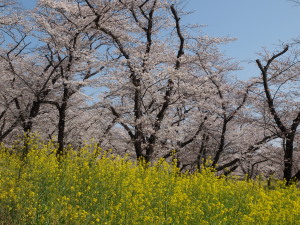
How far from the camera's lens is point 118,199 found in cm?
683

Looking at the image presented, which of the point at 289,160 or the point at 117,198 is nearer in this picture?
the point at 117,198

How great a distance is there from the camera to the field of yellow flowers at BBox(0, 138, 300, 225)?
5.19 m

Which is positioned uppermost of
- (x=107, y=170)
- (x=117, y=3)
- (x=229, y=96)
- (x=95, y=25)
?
(x=117, y=3)

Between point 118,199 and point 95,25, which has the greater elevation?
point 95,25

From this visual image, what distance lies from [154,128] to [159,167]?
6.78m

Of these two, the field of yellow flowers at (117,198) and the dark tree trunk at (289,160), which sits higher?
the dark tree trunk at (289,160)

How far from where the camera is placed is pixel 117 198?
690cm

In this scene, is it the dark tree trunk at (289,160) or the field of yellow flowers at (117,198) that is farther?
the dark tree trunk at (289,160)

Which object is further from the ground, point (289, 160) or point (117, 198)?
point (289, 160)

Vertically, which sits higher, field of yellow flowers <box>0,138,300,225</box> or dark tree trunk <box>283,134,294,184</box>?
dark tree trunk <box>283,134,294,184</box>

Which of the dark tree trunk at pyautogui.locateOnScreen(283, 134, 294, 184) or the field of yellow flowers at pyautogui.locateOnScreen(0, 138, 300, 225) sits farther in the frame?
the dark tree trunk at pyautogui.locateOnScreen(283, 134, 294, 184)

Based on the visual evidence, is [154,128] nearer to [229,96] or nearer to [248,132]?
[229,96]

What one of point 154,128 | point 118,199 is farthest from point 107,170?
point 154,128

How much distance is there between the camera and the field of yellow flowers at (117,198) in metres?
5.19
